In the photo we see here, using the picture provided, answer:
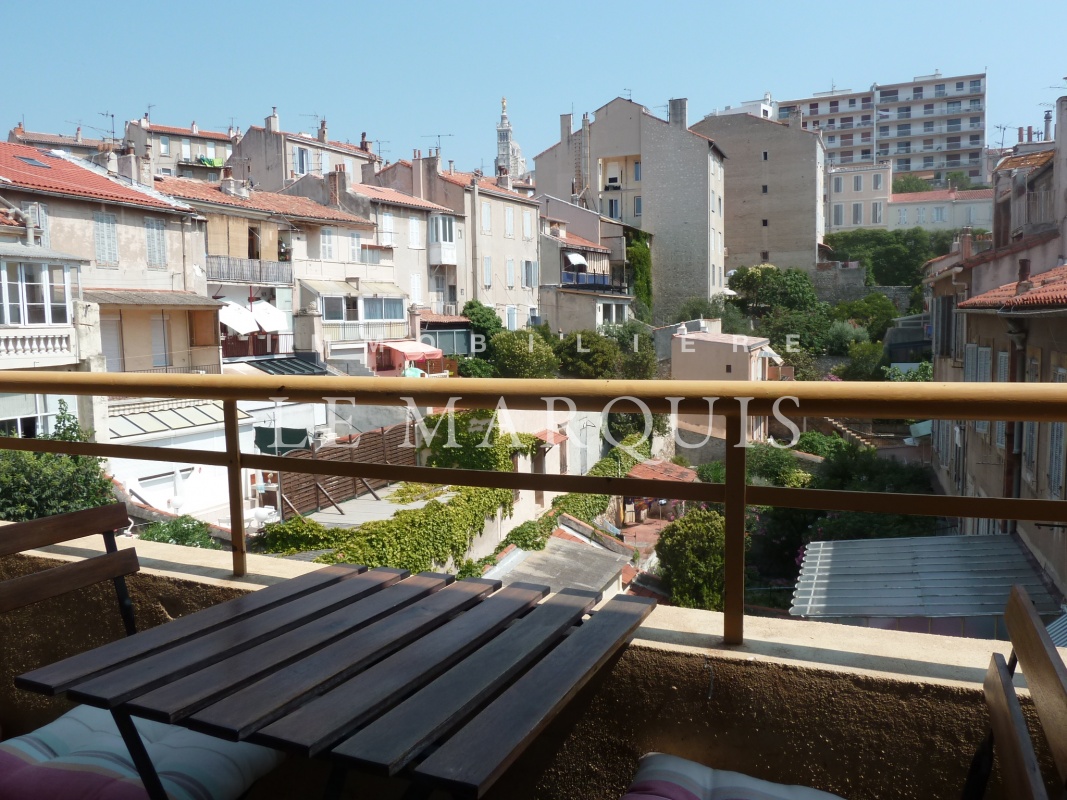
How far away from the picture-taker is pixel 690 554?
4656 mm

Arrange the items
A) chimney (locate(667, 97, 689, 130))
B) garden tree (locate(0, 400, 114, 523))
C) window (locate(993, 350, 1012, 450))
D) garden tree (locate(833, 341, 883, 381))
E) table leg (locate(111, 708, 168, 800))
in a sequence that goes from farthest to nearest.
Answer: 1. chimney (locate(667, 97, 689, 130))
2. garden tree (locate(833, 341, 883, 381))
3. window (locate(993, 350, 1012, 450))
4. garden tree (locate(0, 400, 114, 523))
5. table leg (locate(111, 708, 168, 800))

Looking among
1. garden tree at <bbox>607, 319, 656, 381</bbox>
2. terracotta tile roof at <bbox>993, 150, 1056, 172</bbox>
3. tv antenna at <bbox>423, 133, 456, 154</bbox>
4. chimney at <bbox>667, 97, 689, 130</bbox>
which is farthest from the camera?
chimney at <bbox>667, 97, 689, 130</bbox>

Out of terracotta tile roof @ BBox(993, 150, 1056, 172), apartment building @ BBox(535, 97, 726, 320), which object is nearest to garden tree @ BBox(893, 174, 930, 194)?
apartment building @ BBox(535, 97, 726, 320)

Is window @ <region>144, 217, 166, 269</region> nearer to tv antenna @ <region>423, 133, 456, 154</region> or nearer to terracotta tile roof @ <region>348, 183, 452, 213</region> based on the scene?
terracotta tile roof @ <region>348, 183, 452, 213</region>

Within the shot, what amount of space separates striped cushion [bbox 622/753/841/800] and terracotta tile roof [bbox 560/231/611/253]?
47.1 metres

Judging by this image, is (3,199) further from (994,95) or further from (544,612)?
(994,95)

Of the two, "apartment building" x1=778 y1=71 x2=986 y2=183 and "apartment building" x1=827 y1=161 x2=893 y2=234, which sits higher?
"apartment building" x1=778 y1=71 x2=986 y2=183

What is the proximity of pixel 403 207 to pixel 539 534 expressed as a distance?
27691mm

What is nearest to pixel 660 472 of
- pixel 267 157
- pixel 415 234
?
pixel 415 234

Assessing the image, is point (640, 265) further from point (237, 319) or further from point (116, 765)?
point (116, 765)

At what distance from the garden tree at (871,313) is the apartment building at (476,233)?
18.4 metres

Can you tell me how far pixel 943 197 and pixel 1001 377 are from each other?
6566 cm

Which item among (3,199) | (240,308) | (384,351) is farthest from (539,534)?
(384,351)

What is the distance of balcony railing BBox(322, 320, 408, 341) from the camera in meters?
Answer: 35.7
